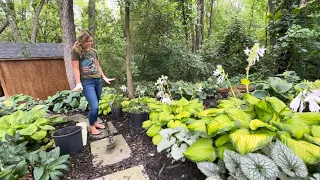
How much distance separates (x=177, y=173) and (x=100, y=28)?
5.49m

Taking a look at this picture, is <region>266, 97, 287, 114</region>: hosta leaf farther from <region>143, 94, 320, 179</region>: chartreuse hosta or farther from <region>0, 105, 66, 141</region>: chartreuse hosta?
<region>0, 105, 66, 141</region>: chartreuse hosta

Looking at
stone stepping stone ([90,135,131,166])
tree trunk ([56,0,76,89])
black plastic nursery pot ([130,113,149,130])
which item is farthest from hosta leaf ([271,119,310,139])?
tree trunk ([56,0,76,89])

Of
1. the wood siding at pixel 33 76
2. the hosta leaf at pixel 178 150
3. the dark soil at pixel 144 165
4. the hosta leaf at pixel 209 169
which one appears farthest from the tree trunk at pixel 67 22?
the hosta leaf at pixel 209 169

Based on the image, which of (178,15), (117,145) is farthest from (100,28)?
(117,145)

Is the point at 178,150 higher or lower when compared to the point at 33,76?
lower

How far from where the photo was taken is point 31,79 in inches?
298

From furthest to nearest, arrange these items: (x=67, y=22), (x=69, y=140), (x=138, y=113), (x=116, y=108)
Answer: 1. (x=67, y=22)
2. (x=116, y=108)
3. (x=138, y=113)
4. (x=69, y=140)

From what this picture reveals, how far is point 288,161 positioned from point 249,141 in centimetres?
24

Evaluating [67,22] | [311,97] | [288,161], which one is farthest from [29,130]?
[67,22]

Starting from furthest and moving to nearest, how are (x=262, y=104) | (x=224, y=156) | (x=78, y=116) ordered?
(x=78, y=116) → (x=262, y=104) → (x=224, y=156)

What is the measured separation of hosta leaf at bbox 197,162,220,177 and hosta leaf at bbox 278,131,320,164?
18.4 inches

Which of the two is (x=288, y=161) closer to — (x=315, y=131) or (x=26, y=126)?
(x=315, y=131)

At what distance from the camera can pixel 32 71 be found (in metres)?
7.59

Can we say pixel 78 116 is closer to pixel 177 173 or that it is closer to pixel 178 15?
pixel 177 173
